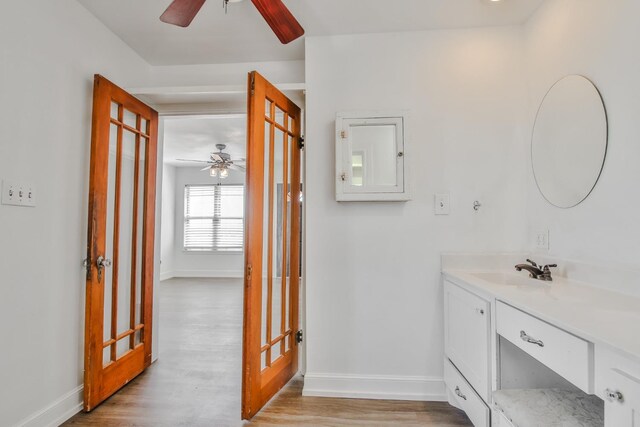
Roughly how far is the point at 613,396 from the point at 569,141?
4.47ft

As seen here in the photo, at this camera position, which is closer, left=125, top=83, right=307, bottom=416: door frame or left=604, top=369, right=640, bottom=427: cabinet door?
left=604, top=369, right=640, bottom=427: cabinet door

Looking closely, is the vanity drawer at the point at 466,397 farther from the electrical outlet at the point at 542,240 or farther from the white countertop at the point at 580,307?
the electrical outlet at the point at 542,240

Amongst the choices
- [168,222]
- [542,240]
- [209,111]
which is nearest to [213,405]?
[209,111]

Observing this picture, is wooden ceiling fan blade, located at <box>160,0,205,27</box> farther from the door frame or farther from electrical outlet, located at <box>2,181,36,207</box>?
electrical outlet, located at <box>2,181,36,207</box>

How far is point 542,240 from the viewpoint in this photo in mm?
2020

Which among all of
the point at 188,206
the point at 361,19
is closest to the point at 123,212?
the point at 361,19

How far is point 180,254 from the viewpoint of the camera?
24.7 feet

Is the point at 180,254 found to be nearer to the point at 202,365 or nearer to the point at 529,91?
the point at 202,365

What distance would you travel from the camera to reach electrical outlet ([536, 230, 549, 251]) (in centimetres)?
198

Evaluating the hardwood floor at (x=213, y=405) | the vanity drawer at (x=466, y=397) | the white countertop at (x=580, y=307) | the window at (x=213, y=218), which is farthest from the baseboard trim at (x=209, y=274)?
the white countertop at (x=580, y=307)

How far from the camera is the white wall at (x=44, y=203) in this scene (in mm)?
1628

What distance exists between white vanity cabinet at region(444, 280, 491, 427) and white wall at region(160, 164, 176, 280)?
6.40 meters

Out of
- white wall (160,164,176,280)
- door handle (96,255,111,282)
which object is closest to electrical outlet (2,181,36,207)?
door handle (96,255,111,282)

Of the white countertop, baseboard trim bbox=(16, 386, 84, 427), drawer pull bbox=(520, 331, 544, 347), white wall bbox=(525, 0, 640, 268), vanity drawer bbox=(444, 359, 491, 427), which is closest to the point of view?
the white countertop
